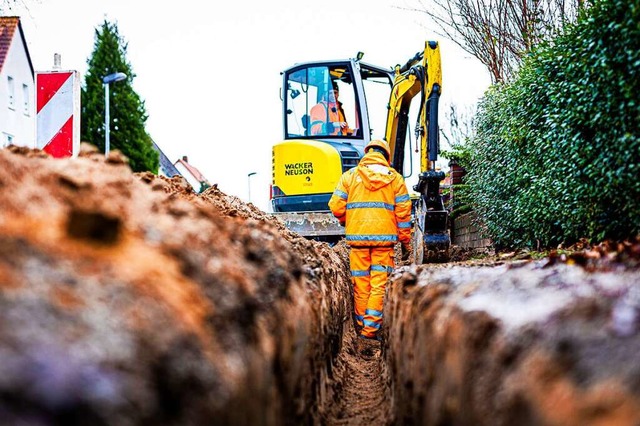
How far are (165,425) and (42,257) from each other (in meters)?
0.46

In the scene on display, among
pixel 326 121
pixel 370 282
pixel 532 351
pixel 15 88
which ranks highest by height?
pixel 15 88

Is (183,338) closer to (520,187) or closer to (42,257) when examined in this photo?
(42,257)

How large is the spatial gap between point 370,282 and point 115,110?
117ft

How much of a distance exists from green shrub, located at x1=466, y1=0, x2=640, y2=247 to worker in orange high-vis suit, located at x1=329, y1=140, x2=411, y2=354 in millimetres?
1884

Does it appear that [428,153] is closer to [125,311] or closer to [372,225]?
[372,225]

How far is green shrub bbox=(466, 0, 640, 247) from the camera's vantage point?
5.97 m

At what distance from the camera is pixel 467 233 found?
48.4 feet

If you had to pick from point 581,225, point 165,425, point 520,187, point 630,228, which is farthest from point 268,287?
point 520,187

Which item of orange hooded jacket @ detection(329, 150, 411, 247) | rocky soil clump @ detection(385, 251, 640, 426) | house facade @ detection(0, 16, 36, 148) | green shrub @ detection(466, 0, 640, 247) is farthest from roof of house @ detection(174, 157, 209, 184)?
rocky soil clump @ detection(385, 251, 640, 426)

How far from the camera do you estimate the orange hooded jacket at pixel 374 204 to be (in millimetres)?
7531

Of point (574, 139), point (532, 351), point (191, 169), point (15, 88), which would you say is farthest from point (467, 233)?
point (191, 169)

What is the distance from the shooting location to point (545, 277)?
8.57 ft

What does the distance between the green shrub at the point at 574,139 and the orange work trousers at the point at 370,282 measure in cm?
220

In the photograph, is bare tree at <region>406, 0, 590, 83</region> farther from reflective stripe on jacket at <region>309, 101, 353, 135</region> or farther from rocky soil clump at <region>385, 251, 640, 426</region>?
rocky soil clump at <region>385, 251, 640, 426</region>
